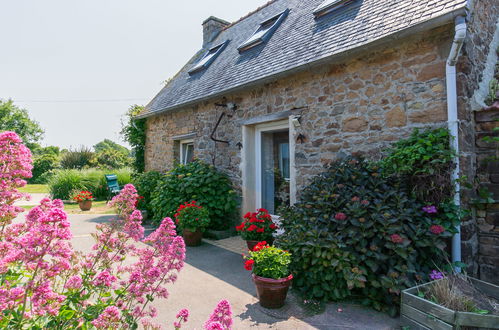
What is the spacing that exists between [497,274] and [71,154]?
21.0 metres

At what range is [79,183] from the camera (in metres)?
12.3

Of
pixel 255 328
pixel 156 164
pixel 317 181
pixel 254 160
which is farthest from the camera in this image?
pixel 156 164

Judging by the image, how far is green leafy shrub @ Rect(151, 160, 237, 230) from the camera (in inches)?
240

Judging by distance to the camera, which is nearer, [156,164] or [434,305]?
[434,305]

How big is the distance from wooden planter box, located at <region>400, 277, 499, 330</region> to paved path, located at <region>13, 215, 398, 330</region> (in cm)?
22

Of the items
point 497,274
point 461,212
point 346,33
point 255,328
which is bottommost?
point 255,328

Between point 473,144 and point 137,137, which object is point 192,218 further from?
point 137,137

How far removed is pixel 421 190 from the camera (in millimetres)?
3367

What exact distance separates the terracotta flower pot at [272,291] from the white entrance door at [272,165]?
103 inches

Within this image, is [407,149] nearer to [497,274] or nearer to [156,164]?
[497,274]

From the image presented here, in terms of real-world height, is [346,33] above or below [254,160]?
above

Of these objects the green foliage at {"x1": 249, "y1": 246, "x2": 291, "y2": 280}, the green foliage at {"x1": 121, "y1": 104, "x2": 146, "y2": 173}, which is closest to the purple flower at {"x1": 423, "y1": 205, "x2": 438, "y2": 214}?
the green foliage at {"x1": 249, "y1": 246, "x2": 291, "y2": 280}

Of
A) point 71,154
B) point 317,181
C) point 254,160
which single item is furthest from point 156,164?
point 71,154

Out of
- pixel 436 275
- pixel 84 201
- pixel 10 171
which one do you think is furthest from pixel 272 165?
pixel 84 201
